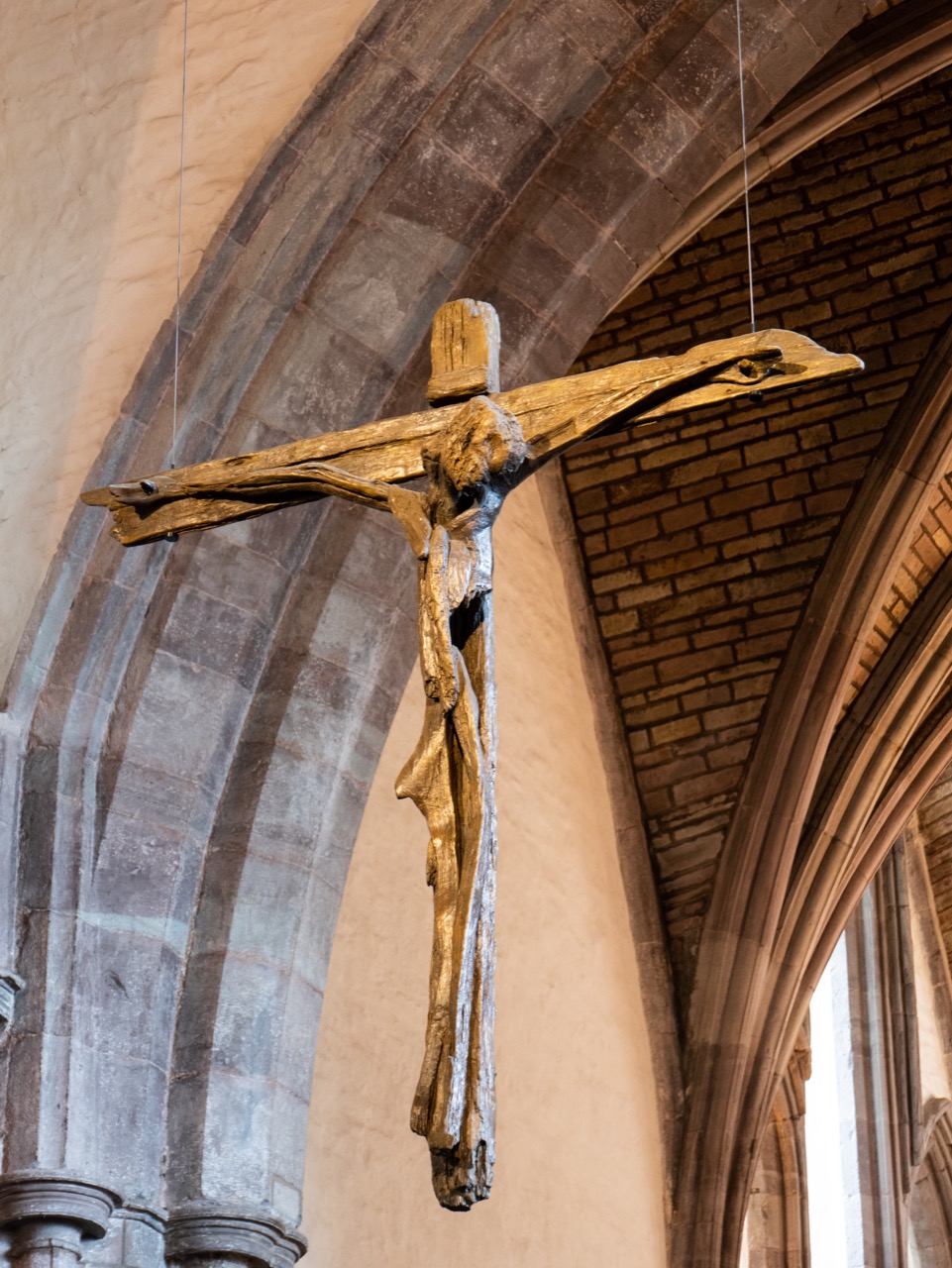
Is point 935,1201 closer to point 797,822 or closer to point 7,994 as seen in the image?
point 797,822

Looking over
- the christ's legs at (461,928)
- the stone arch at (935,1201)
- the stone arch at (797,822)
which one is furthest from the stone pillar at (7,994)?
the stone arch at (935,1201)

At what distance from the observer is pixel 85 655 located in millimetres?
6422

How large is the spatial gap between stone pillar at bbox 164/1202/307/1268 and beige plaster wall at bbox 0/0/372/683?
68.5 inches

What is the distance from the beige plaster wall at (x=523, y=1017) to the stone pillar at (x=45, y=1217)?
1625 millimetres

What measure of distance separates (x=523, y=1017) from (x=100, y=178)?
146 inches

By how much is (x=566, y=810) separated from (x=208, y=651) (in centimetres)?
351

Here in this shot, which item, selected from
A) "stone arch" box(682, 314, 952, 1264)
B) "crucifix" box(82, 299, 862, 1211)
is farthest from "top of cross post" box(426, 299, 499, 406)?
"stone arch" box(682, 314, 952, 1264)

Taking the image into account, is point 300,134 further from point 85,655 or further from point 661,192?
point 85,655

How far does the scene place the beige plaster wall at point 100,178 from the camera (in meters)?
6.70

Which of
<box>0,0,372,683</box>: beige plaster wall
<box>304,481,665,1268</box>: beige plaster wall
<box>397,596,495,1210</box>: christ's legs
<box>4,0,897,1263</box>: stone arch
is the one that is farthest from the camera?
<box>304,481,665,1268</box>: beige plaster wall

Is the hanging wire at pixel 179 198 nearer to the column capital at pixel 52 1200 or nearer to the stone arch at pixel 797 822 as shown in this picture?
the column capital at pixel 52 1200

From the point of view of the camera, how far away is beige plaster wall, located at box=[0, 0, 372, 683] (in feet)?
22.0

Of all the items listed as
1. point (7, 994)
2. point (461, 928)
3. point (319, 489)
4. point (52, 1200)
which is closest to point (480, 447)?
point (319, 489)

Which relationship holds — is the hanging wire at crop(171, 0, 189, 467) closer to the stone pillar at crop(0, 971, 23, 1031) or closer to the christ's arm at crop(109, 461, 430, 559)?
the christ's arm at crop(109, 461, 430, 559)
